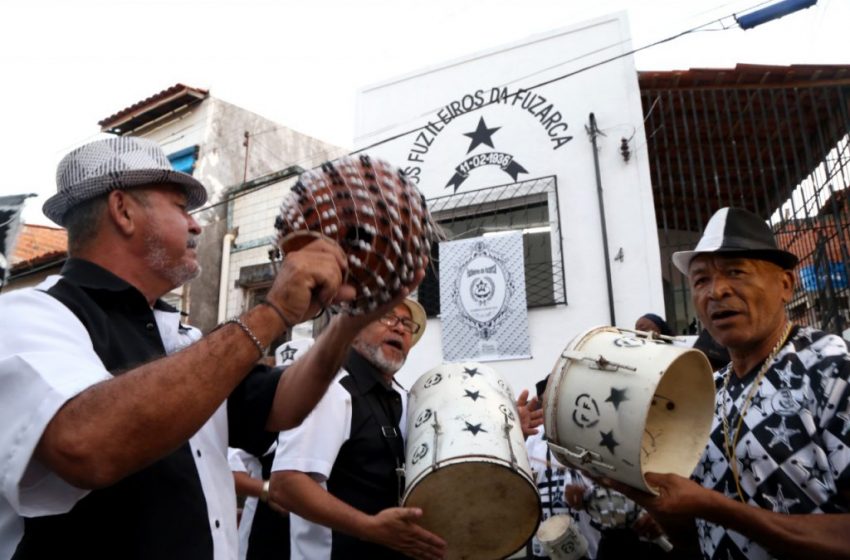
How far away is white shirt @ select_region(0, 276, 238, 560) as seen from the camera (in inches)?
41.1

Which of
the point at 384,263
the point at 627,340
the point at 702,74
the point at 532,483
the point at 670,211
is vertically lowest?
the point at 532,483

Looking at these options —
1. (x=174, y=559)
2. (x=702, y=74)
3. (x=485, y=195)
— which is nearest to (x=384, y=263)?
(x=174, y=559)

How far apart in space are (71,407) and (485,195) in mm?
5997

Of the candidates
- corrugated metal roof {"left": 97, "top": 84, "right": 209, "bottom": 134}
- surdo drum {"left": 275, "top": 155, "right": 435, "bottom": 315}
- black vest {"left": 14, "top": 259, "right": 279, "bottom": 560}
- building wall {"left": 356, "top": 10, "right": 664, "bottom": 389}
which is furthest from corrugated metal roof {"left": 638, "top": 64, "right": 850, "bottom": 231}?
corrugated metal roof {"left": 97, "top": 84, "right": 209, "bottom": 134}

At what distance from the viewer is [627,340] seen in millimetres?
2248

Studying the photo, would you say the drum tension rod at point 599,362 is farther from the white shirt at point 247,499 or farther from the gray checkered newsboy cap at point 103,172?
the white shirt at point 247,499

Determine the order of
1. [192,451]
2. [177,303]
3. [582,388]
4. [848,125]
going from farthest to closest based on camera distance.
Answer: [177,303]
[848,125]
[582,388]
[192,451]

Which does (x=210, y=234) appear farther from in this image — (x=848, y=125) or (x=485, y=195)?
(x=848, y=125)

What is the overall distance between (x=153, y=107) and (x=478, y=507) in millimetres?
13596

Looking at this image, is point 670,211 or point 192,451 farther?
point 670,211

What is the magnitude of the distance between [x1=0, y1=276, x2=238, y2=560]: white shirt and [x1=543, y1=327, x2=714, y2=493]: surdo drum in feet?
5.27

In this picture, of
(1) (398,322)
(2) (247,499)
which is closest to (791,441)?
(1) (398,322)

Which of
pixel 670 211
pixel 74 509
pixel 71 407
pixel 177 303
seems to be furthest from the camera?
pixel 177 303

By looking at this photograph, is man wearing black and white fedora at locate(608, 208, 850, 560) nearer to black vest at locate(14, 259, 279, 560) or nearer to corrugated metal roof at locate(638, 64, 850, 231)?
black vest at locate(14, 259, 279, 560)
